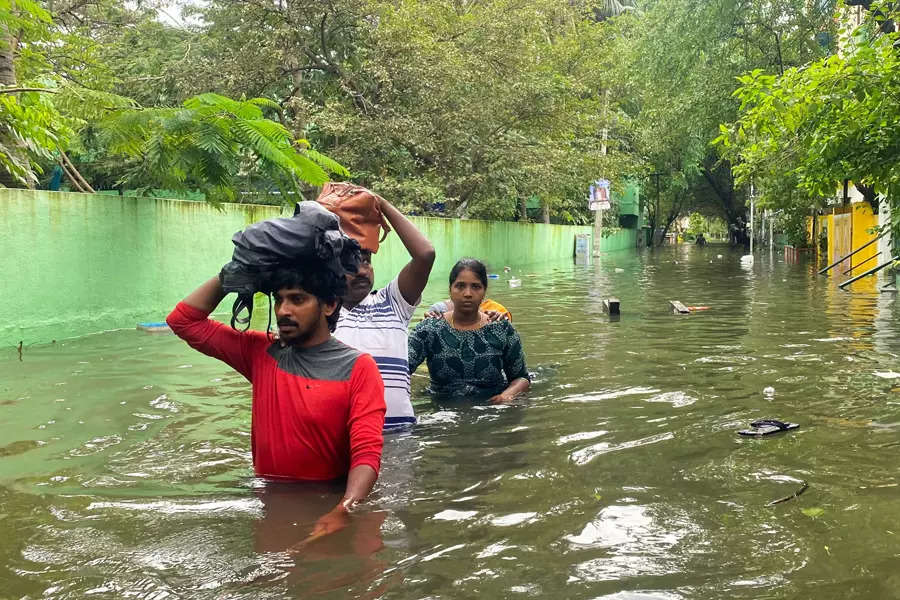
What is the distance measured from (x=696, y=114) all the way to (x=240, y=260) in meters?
23.4

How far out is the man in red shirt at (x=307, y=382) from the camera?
3.47 metres

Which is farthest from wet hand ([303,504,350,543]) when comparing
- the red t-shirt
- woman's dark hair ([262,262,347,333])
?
woman's dark hair ([262,262,347,333])

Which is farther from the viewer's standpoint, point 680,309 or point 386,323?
point 680,309

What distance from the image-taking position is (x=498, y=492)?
13.7 ft

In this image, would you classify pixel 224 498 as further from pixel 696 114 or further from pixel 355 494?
pixel 696 114

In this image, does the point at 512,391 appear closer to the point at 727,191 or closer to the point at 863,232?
the point at 863,232

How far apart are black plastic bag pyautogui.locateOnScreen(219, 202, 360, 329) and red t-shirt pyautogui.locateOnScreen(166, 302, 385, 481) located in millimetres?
278

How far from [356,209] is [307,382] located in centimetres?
119

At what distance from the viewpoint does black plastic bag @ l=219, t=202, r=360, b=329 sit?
10.9ft

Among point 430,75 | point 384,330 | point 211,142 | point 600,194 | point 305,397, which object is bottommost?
point 305,397

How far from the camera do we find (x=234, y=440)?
5379 millimetres

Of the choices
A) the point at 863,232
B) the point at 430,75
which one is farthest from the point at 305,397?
the point at 863,232

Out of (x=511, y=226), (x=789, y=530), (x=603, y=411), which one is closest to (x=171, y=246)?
(x=603, y=411)

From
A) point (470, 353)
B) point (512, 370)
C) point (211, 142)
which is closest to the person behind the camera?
point (470, 353)
